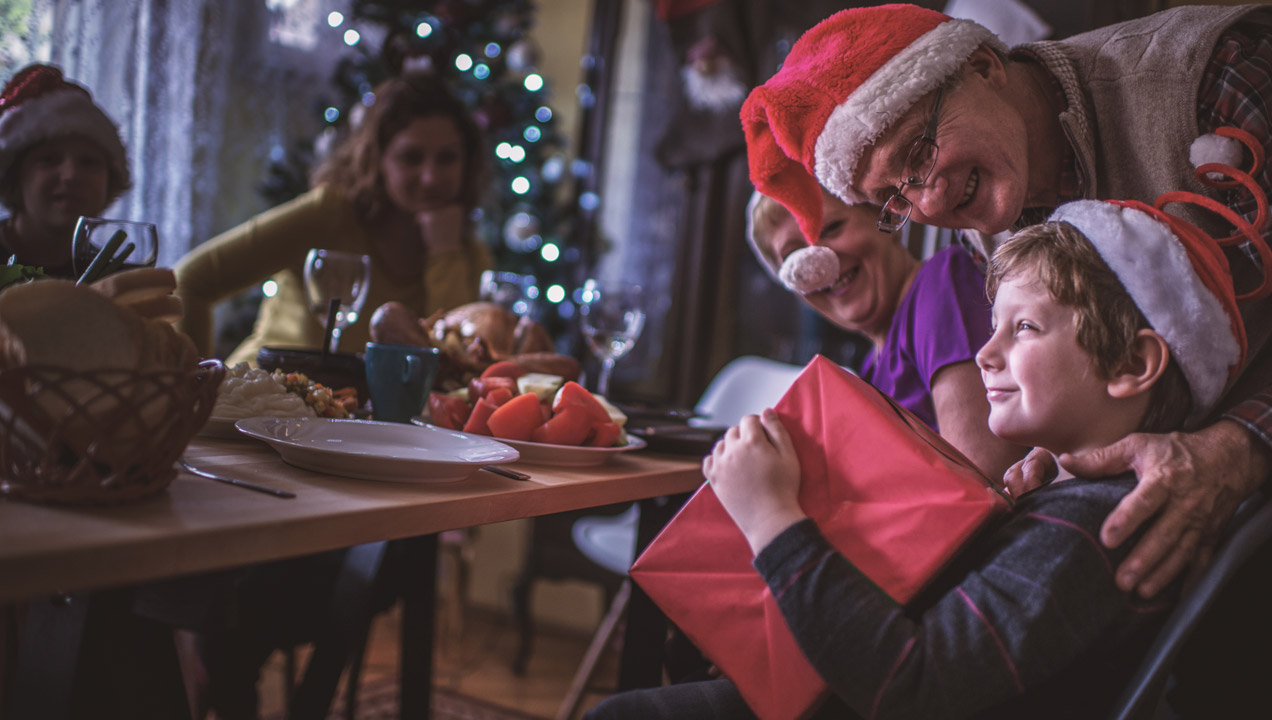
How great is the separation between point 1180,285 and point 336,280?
3.70ft

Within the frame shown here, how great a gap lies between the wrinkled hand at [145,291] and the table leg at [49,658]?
0.25 metres

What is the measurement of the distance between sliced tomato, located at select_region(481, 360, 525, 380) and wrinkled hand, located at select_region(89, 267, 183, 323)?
22.6 inches

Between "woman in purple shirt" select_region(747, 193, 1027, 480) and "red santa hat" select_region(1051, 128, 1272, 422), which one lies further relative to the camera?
"woman in purple shirt" select_region(747, 193, 1027, 480)

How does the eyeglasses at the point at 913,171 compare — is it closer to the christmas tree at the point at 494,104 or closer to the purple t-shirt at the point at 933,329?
the purple t-shirt at the point at 933,329

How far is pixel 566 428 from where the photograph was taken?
108cm

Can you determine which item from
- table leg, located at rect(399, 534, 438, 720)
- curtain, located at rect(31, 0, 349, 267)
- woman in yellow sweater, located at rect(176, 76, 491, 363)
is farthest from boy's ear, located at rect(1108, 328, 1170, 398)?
curtain, located at rect(31, 0, 349, 267)

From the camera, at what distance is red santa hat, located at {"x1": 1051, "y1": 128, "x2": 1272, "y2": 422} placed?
2.64ft

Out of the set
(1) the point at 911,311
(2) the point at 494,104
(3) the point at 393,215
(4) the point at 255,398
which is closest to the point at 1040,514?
(1) the point at 911,311

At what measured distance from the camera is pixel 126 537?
0.55 meters

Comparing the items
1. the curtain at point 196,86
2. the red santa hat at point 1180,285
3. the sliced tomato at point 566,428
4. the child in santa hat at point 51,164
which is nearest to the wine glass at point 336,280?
the child in santa hat at point 51,164

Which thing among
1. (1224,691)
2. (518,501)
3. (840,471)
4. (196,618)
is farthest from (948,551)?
(196,618)

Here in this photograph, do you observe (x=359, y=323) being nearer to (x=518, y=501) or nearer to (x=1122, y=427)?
(x=518, y=501)

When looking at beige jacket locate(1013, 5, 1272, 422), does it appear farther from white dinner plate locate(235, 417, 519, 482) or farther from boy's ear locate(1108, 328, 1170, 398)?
white dinner plate locate(235, 417, 519, 482)

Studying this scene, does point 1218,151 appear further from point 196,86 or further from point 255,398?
point 196,86
